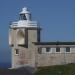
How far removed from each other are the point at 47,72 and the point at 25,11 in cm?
1216

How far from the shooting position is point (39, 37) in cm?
4922

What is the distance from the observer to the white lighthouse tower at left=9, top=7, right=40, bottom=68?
157ft

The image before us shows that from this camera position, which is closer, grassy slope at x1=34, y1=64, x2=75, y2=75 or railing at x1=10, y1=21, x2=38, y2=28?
grassy slope at x1=34, y1=64, x2=75, y2=75

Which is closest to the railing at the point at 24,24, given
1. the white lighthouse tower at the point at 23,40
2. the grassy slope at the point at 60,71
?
the white lighthouse tower at the point at 23,40

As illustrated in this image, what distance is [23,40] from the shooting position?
1897 inches

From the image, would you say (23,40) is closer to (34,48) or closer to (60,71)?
(34,48)

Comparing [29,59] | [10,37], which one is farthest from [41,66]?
[10,37]

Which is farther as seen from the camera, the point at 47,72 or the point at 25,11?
the point at 25,11

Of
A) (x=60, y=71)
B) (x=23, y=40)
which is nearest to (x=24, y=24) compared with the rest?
(x=23, y=40)

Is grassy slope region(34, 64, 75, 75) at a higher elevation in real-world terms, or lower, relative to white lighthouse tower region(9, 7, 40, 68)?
lower

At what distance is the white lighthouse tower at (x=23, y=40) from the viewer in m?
47.8

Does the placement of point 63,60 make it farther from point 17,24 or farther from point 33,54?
point 17,24

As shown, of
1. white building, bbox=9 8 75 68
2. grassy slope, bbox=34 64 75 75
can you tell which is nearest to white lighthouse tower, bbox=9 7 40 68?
white building, bbox=9 8 75 68

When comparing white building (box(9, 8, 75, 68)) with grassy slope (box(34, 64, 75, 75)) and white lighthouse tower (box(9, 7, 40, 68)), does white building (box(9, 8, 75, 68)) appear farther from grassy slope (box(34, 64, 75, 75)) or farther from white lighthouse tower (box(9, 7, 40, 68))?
grassy slope (box(34, 64, 75, 75))
